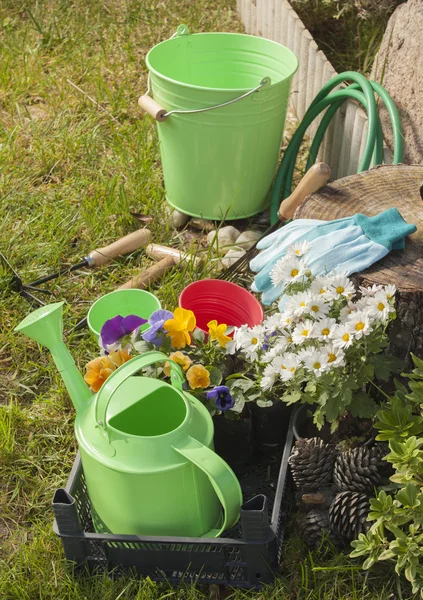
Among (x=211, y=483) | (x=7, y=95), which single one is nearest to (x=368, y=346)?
(x=211, y=483)

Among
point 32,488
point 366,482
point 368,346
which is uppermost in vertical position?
point 368,346

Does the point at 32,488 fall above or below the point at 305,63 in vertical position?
below

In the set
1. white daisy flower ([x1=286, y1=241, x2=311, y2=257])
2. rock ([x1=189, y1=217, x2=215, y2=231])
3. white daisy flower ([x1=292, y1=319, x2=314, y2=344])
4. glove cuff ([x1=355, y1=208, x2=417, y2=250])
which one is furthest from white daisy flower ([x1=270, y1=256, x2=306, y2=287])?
rock ([x1=189, y1=217, x2=215, y2=231])

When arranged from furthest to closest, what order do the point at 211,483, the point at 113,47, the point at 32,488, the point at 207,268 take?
the point at 113,47 → the point at 207,268 → the point at 32,488 → the point at 211,483

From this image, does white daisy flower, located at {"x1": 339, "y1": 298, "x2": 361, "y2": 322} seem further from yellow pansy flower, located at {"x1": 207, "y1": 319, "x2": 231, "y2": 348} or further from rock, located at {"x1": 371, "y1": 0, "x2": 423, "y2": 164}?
rock, located at {"x1": 371, "y1": 0, "x2": 423, "y2": 164}

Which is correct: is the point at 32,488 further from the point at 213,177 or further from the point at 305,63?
the point at 305,63

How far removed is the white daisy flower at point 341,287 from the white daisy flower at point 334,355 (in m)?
0.13

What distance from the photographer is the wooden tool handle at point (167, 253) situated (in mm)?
2947

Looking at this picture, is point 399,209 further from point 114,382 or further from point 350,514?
point 114,382

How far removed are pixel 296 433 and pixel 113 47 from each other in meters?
3.11

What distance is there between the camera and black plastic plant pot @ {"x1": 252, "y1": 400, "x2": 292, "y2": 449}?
2170mm

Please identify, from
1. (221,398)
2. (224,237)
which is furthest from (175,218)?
(221,398)

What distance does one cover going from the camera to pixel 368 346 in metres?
1.90

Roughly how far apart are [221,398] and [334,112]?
170cm
